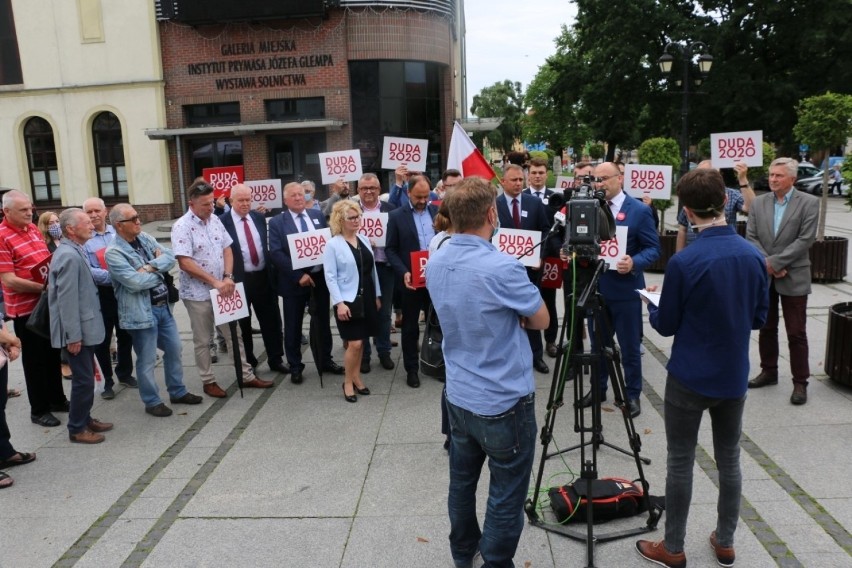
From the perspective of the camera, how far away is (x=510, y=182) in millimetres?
6980

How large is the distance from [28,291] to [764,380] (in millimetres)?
6687

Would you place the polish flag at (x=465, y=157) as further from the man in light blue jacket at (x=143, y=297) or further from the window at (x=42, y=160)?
the window at (x=42, y=160)

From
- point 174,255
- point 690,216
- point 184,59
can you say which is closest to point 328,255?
point 174,255

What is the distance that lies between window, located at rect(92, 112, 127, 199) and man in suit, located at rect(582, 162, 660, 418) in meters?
23.0

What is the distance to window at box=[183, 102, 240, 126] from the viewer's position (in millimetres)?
24188

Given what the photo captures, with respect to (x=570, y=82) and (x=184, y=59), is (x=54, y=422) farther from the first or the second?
(x=570, y=82)

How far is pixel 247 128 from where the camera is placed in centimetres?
2325

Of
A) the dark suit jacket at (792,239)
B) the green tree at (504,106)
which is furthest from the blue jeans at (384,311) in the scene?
the green tree at (504,106)

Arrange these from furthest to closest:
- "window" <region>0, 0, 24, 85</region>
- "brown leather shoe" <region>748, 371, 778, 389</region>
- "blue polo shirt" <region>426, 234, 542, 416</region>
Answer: "window" <region>0, 0, 24, 85</region> < "brown leather shoe" <region>748, 371, 778, 389</region> < "blue polo shirt" <region>426, 234, 542, 416</region>

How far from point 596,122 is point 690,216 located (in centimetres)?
3398

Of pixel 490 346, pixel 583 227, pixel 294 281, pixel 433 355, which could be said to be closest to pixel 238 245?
pixel 294 281

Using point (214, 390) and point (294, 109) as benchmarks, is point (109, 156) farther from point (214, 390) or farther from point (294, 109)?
point (214, 390)

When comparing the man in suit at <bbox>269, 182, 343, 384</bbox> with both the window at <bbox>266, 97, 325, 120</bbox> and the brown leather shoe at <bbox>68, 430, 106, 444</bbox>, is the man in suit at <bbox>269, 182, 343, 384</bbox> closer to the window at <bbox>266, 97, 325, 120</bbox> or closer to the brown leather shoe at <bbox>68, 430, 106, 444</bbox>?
the brown leather shoe at <bbox>68, 430, 106, 444</bbox>

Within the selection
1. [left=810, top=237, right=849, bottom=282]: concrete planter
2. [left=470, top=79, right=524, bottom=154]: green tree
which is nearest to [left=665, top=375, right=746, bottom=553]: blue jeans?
[left=810, top=237, right=849, bottom=282]: concrete planter
